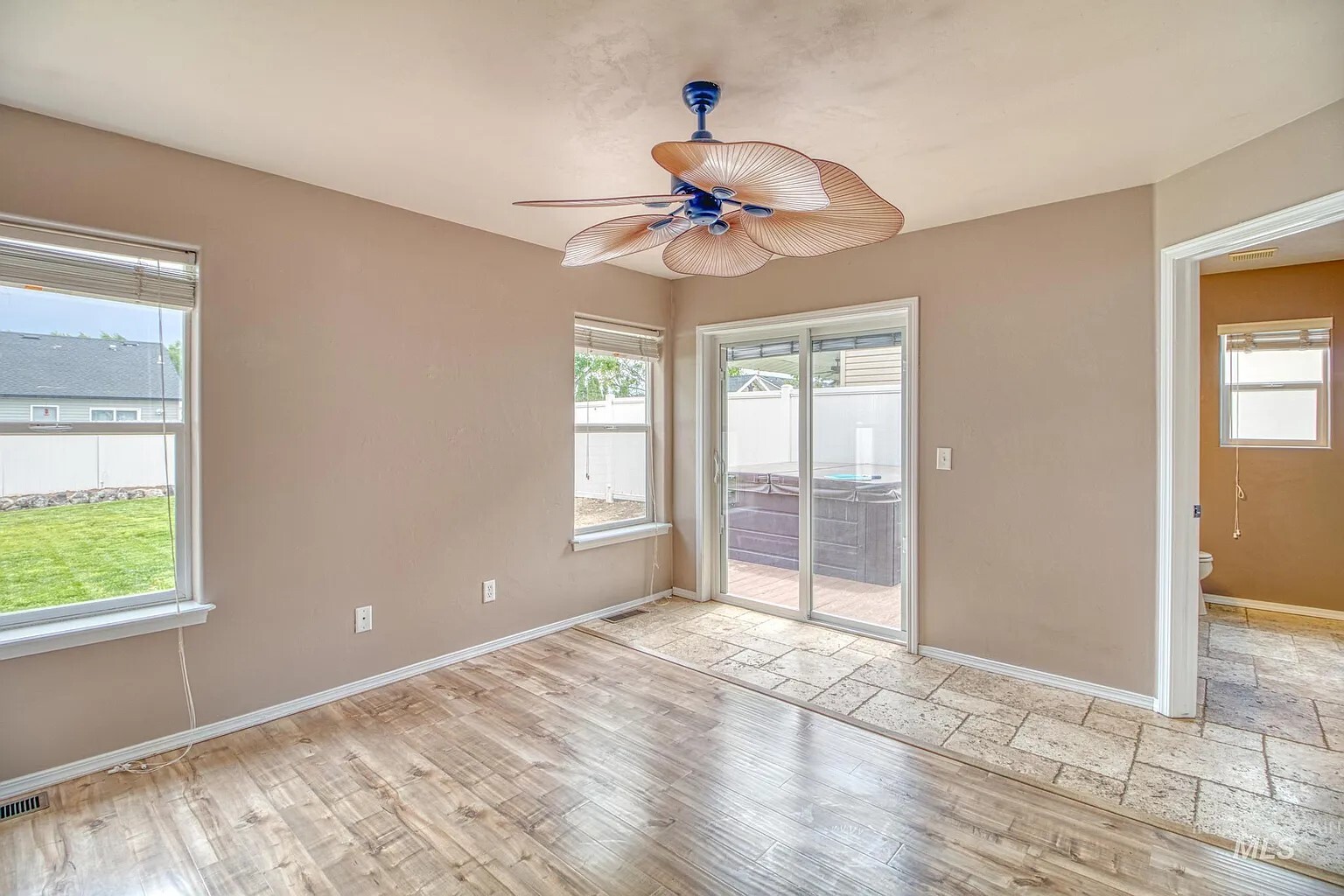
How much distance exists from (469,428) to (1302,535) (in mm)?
5499

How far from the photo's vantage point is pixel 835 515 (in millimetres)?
4035

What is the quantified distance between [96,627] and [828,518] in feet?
12.0

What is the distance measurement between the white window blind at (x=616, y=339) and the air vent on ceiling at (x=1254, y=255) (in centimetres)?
367

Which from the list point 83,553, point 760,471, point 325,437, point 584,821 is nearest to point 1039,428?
point 760,471

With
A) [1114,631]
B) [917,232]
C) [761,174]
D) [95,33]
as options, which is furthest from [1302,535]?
[95,33]

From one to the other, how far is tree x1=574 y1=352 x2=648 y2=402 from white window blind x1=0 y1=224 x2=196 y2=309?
2.10 meters

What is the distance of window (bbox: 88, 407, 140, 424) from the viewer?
2.39 m


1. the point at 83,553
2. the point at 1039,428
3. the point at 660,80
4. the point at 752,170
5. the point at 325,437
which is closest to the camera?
the point at 752,170

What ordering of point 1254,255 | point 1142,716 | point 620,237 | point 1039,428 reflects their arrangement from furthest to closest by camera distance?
1. point 1254,255
2. point 1039,428
3. point 1142,716
4. point 620,237

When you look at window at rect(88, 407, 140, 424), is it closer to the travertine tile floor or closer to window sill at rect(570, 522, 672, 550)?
window sill at rect(570, 522, 672, 550)

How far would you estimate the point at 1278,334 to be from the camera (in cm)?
420

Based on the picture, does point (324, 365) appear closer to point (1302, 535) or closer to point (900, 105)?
point (900, 105)
